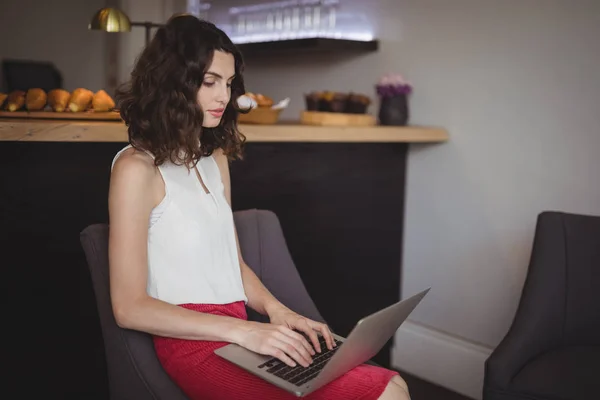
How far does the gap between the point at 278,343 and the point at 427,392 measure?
5.75ft

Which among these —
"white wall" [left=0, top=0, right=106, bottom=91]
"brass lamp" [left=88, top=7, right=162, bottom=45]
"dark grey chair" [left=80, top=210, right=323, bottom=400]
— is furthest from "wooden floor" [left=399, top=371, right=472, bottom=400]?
"white wall" [left=0, top=0, right=106, bottom=91]

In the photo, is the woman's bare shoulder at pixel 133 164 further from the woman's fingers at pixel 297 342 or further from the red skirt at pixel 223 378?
the woman's fingers at pixel 297 342

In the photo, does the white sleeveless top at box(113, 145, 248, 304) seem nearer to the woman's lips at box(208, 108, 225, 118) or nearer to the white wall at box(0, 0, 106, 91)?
the woman's lips at box(208, 108, 225, 118)

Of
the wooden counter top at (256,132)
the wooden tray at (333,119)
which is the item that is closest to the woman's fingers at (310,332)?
the wooden counter top at (256,132)

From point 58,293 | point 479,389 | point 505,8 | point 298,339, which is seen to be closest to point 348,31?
point 505,8

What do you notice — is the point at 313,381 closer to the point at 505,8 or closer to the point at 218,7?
the point at 505,8

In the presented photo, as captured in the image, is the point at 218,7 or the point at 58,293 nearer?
the point at 58,293

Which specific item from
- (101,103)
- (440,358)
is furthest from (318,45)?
(440,358)

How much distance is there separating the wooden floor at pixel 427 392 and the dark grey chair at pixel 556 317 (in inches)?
34.7

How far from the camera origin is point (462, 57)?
282 centimetres

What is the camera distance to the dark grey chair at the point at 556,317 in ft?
6.03

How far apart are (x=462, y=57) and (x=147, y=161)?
1.81 meters

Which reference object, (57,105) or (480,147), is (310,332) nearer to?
(57,105)

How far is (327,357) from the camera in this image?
141 cm
